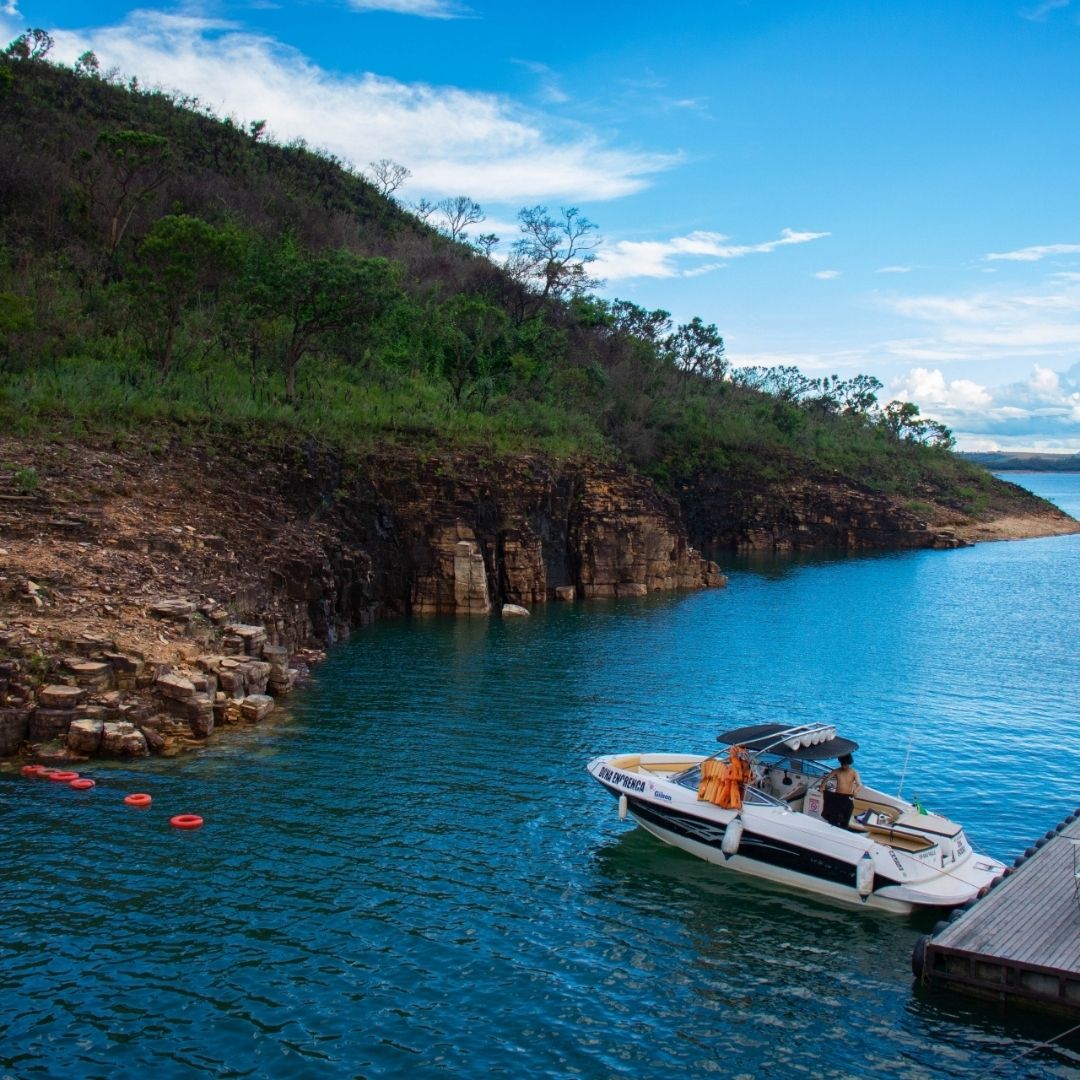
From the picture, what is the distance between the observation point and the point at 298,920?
18.4 metres

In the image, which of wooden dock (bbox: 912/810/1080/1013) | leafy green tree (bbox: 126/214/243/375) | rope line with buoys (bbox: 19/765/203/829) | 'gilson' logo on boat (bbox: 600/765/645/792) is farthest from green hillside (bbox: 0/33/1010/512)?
wooden dock (bbox: 912/810/1080/1013)

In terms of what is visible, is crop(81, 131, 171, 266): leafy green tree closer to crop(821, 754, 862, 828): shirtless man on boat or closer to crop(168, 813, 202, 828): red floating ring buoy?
crop(168, 813, 202, 828): red floating ring buoy

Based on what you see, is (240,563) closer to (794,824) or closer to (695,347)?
(794,824)

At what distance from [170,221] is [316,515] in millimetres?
17446

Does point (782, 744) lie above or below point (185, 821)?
above

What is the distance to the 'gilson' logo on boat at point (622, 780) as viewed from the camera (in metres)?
23.3

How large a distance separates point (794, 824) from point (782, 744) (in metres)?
2.25

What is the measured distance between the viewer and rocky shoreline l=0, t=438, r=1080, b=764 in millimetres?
27891

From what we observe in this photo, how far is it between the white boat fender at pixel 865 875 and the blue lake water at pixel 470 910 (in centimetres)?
62

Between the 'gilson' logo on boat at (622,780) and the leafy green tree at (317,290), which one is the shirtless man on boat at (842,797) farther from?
the leafy green tree at (317,290)

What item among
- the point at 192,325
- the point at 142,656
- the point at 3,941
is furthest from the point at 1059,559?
the point at 3,941

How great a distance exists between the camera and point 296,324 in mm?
57438

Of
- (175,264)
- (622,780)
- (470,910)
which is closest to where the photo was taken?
(470,910)

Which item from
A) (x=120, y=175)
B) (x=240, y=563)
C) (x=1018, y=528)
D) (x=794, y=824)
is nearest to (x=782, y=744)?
(x=794, y=824)
